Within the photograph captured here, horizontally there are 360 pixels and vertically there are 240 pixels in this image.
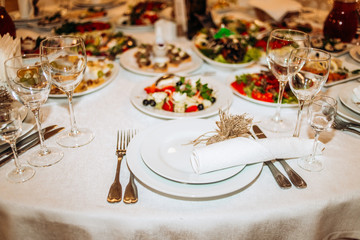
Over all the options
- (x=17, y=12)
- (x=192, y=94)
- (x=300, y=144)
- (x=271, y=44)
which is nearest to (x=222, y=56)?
(x=192, y=94)

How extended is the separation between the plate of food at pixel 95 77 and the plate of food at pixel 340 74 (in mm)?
1306

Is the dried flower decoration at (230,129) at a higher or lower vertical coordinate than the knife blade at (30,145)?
higher

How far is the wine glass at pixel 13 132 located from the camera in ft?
3.44

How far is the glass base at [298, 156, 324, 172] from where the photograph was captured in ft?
3.81

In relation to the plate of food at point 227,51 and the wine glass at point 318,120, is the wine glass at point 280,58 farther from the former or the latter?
the plate of food at point 227,51

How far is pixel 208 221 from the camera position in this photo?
95cm

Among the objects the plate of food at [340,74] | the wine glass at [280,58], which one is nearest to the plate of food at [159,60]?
the wine glass at [280,58]

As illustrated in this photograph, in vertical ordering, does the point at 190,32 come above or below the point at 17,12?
below

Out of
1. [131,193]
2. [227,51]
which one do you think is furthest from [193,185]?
[227,51]

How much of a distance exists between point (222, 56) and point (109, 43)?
3.01 feet

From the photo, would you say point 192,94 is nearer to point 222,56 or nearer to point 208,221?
point 222,56

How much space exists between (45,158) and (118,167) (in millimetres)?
320

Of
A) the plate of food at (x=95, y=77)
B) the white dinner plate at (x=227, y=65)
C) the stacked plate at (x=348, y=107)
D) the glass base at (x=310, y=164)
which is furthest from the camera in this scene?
the white dinner plate at (x=227, y=65)

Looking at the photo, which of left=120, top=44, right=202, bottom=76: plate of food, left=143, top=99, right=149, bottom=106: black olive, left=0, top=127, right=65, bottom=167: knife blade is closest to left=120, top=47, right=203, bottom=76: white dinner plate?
left=120, top=44, right=202, bottom=76: plate of food
